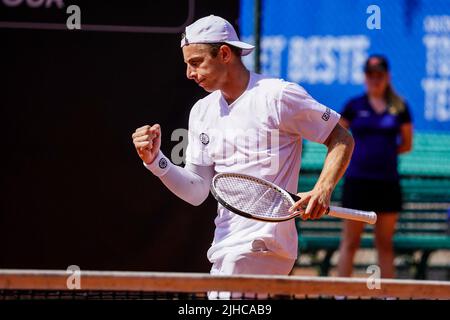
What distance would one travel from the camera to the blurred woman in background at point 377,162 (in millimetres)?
6855

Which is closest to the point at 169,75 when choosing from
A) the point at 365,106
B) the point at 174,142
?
the point at 174,142

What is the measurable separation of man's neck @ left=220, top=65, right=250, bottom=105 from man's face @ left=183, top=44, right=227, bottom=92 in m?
0.06

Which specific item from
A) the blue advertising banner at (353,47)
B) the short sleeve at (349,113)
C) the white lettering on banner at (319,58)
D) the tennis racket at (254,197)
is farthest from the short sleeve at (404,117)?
the tennis racket at (254,197)

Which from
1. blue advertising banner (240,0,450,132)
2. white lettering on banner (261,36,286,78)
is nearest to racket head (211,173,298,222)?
blue advertising banner (240,0,450,132)

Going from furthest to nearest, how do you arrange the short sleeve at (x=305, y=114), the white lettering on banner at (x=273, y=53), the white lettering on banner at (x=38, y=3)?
the white lettering on banner at (x=273, y=53) → the white lettering on banner at (x=38, y=3) → the short sleeve at (x=305, y=114)

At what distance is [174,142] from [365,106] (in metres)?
1.77

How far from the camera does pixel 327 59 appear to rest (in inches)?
345

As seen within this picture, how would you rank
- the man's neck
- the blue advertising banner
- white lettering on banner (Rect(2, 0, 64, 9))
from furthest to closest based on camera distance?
1. the blue advertising banner
2. white lettering on banner (Rect(2, 0, 64, 9))
3. the man's neck

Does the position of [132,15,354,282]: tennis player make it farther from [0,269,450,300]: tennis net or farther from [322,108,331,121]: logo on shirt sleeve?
[0,269,450,300]: tennis net

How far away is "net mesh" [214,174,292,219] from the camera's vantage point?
404 centimetres

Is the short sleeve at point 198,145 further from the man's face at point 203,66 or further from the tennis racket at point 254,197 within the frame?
the tennis racket at point 254,197

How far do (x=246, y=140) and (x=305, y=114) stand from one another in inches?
10.1

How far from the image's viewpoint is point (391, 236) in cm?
691
